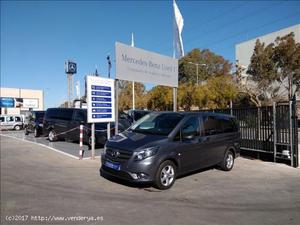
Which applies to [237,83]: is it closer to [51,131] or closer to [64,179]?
[51,131]

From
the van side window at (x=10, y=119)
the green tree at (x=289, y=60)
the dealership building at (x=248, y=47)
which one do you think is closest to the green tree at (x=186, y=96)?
the green tree at (x=289, y=60)

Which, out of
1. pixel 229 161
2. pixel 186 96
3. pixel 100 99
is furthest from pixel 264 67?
pixel 229 161

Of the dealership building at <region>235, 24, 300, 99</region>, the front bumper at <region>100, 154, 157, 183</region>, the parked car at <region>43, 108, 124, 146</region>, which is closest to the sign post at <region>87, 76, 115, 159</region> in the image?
the parked car at <region>43, 108, 124, 146</region>

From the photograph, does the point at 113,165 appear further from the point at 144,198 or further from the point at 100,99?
the point at 100,99

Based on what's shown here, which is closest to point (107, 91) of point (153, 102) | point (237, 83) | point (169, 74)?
point (169, 74)

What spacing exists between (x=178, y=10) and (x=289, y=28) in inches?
1438

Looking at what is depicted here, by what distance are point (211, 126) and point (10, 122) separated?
33.7 m

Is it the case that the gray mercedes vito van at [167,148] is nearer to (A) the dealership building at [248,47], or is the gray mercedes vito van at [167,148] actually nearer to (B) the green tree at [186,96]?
(B) the green tree at [186,96]

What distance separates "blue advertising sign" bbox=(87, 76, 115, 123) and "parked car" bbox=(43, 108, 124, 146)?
2542mm

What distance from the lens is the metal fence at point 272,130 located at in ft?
34.3

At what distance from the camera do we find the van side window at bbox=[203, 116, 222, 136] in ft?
29.2

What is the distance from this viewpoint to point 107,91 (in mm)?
11953

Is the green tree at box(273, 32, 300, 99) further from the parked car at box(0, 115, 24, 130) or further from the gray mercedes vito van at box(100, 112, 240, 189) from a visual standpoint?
the parked car at box(0, 115, 24, 130)

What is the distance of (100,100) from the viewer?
11672 mm
